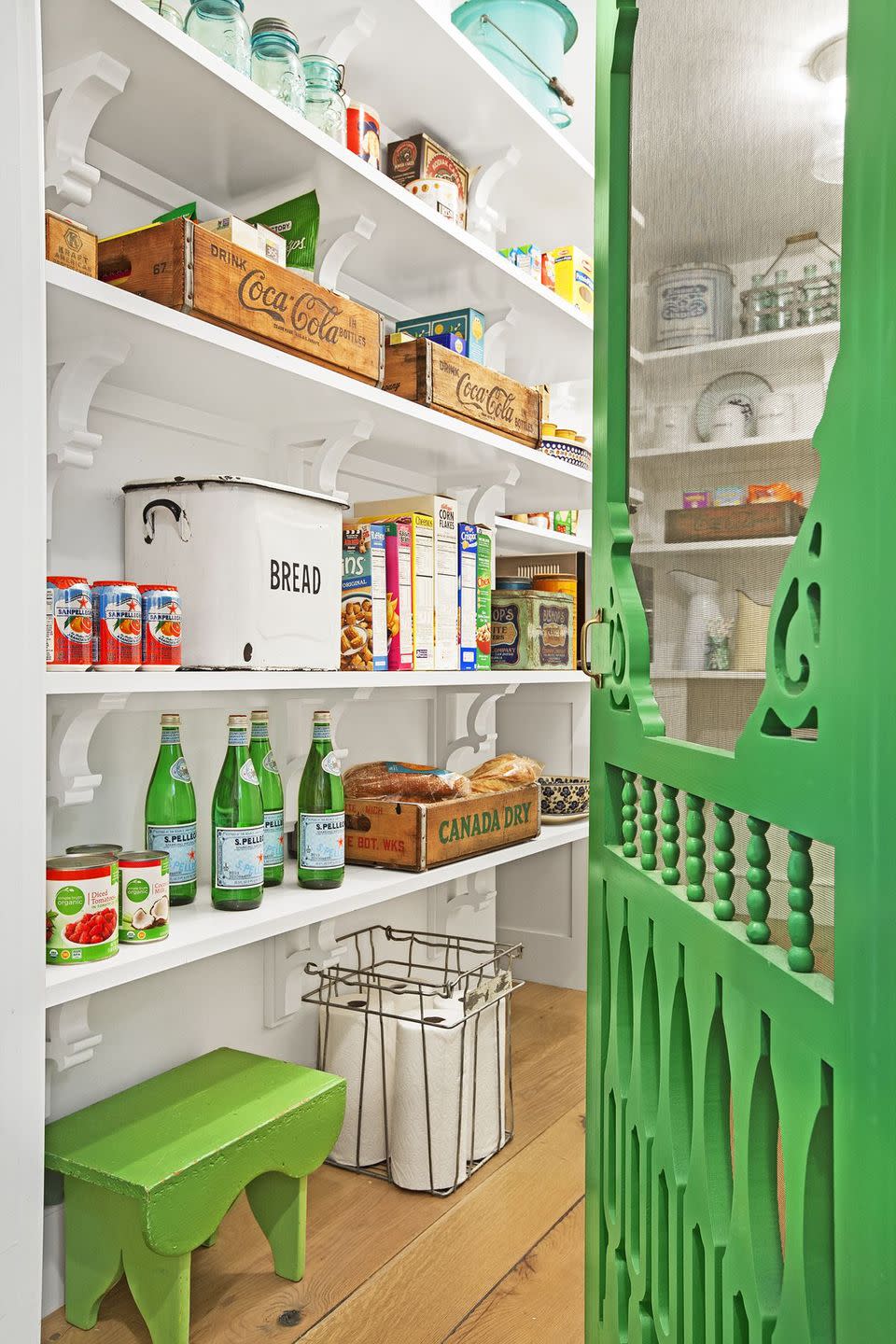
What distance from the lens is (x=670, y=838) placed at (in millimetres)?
865

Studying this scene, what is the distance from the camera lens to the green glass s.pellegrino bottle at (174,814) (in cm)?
153

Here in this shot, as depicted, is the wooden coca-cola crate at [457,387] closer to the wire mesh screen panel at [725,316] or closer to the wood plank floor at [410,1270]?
the wire mesh screen panel at [725,316]

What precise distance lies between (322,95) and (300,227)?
217mm

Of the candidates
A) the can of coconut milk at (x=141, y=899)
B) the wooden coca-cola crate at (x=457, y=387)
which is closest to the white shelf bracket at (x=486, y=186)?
the wooden coca-cola crate at (x=457, y=387)

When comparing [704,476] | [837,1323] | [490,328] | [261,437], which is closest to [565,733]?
[490,328]

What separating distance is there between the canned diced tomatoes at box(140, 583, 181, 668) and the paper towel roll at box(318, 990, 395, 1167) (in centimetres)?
82

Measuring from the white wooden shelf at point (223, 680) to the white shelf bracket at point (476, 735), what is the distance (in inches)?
13.8

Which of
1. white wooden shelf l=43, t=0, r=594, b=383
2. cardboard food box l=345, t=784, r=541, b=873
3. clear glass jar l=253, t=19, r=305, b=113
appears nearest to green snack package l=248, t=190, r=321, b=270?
white wooden shelf l=43, t=0, r=594, b=383

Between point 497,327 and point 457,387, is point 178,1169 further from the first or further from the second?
point 497,327

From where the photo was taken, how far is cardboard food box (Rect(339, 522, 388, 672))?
5.78 feet

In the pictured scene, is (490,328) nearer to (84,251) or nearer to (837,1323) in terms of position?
(84,251)

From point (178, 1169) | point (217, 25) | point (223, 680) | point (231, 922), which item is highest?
point (217, 25)

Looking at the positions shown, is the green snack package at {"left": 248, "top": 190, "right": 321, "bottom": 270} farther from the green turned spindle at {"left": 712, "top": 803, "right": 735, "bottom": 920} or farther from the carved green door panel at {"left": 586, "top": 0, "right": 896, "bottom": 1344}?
the green turned spindle at {"left": 712, "top": 803, "right": 735, "bottom": 920}

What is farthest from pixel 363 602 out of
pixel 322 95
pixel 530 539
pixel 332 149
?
pixel 530 539
